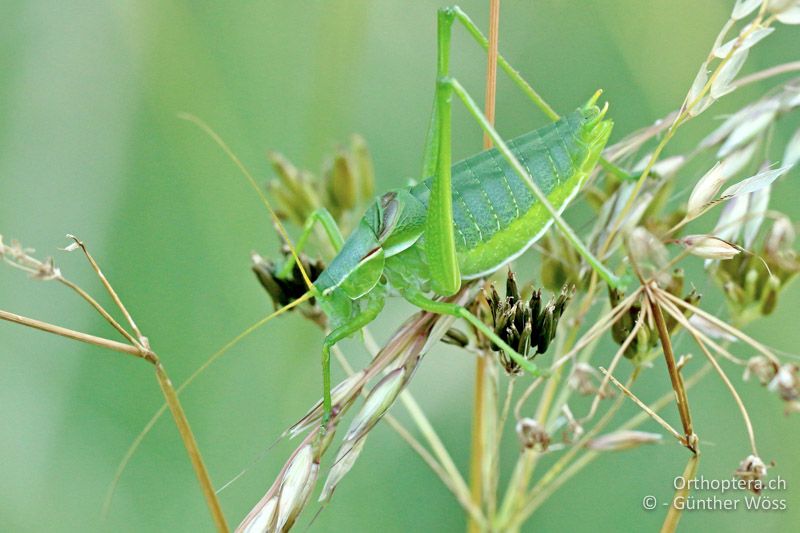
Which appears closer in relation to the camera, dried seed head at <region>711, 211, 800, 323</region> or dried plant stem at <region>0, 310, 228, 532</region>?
dried plant stem at <region>0, 310, 228, 532</region>

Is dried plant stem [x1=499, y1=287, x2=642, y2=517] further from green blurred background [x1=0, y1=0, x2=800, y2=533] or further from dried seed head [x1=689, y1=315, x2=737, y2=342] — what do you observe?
green blurred background [x1=0, y1=0, x2=800, y2=533]

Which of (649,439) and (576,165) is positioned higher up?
(576,165)

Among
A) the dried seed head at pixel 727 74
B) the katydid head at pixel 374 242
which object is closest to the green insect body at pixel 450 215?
the katydid head at pixel 374 242

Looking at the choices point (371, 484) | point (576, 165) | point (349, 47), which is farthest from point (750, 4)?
point (371, 484)

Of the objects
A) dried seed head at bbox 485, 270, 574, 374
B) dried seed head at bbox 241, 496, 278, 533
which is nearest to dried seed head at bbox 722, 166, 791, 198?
dried seed head at bbox 485, 270, 574, 374

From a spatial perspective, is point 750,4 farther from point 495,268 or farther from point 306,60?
point 306,60
